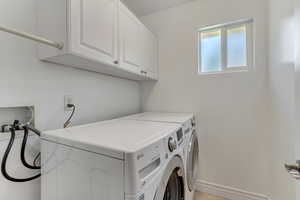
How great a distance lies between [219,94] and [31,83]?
1.89 meters

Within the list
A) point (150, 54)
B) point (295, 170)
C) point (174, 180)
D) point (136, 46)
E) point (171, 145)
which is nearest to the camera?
point (295, 170)

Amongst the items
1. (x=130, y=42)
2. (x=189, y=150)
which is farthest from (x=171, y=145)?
(x=130, y=42)

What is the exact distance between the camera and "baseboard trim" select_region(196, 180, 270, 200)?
5.46 ft

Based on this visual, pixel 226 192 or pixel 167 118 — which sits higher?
pixel 167 118

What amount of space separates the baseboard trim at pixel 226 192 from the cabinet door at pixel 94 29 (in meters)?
1.84

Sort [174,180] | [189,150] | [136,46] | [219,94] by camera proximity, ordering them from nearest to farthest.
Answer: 1. [174,180]
2. [189,150]
3. [136,46]
4. [219,94]

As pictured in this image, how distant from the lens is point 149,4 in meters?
2.11

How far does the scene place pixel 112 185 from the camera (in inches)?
23.8

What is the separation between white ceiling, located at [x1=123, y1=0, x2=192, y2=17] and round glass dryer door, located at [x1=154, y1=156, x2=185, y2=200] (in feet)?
6.73

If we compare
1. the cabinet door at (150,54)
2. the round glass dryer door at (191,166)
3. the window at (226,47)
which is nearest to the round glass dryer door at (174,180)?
the round glass dryer door at (191,166)

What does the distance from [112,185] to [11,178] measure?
2.69ft

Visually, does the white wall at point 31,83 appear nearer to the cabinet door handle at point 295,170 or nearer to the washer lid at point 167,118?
the washer lid at point 167,118

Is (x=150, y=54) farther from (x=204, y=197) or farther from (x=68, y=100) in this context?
(x=204, y=197)

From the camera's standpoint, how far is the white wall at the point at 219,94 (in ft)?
5.41
